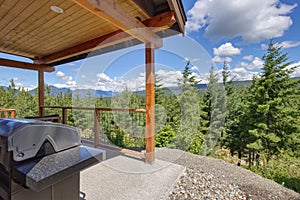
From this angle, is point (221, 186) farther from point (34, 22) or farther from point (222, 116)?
point (222, 116)

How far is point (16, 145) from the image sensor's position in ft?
2.29

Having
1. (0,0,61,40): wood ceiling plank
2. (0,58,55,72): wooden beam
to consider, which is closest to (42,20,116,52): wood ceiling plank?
(0,0,61,40): wood ceiling plank

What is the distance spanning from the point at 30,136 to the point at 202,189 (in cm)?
256

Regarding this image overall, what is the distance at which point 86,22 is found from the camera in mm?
2758

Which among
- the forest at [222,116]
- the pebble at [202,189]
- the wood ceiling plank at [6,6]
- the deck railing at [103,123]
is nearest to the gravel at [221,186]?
the pebble at [202,189]

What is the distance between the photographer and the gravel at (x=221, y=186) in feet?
7.91

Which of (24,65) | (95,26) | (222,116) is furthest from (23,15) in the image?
(222,116)

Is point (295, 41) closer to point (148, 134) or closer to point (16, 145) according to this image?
point (148, 134)

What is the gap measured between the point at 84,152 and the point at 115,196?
139 centimetres

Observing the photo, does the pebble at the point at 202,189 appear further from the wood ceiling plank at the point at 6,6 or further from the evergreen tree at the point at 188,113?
the wood ceiling plank at the point at 6,6

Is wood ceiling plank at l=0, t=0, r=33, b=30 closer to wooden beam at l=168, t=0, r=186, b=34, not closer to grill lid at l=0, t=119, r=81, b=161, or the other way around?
wooden beam at l=168, t=0, r=186, b=34

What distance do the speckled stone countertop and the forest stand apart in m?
3.37

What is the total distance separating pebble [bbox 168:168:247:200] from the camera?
234 cm

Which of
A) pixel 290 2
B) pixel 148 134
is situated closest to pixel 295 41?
pixel 290 2
